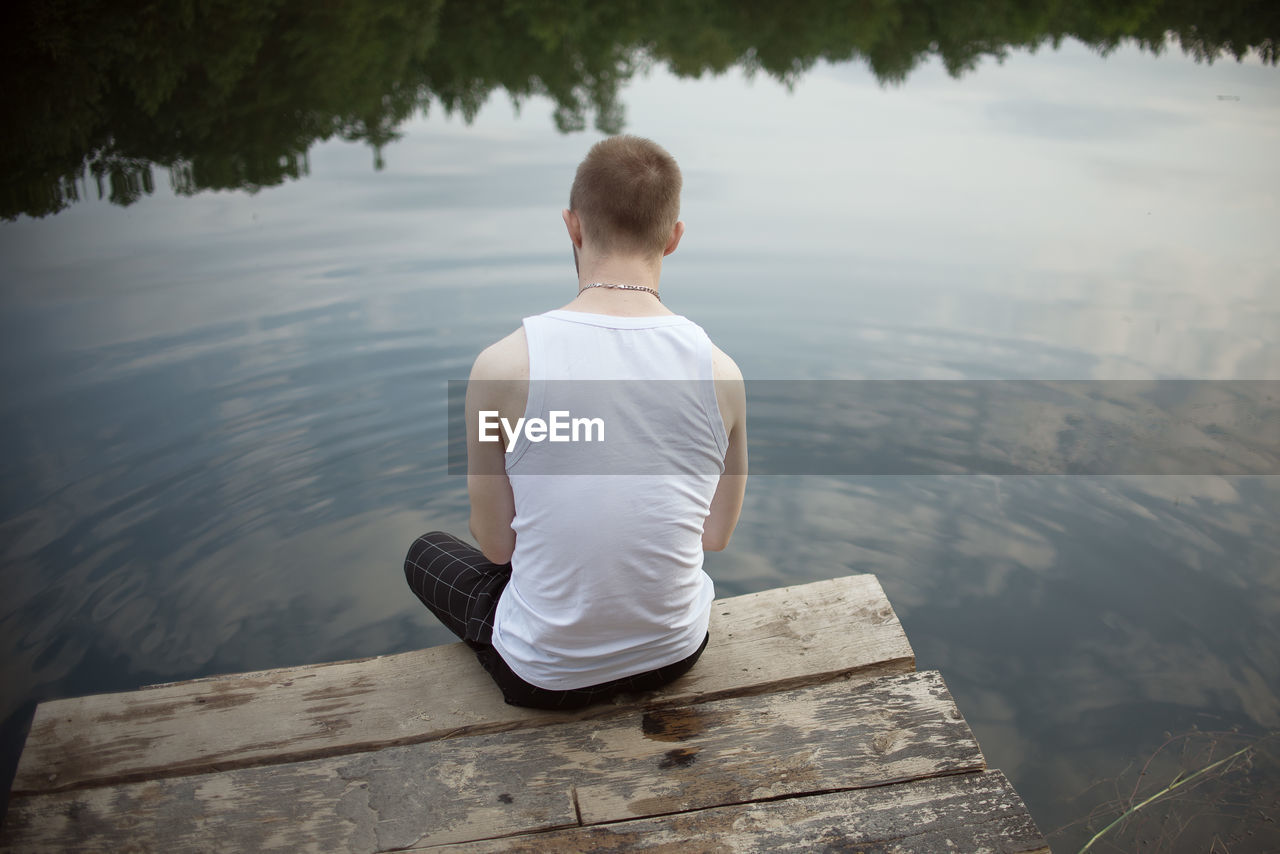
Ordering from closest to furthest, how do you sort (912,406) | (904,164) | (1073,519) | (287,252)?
(1073,519), (912,406), (287,252), (904,164)

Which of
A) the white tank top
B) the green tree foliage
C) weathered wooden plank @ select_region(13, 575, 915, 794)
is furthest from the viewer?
the green tree foliage

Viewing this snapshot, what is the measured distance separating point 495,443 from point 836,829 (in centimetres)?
94

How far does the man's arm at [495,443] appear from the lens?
1.67m

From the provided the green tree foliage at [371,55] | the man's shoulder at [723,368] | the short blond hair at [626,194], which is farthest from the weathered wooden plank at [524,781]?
the green tree foliage at [371,55]

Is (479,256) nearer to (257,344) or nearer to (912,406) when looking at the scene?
(257,344)

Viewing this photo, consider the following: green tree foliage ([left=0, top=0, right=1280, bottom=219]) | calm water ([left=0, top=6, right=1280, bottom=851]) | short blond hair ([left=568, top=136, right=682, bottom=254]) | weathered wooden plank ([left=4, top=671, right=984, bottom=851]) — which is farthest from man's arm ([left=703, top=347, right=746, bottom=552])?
green tree foliage ([left=0, top=0, right=1280, bottom=219])

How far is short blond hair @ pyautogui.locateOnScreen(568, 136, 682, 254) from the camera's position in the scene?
1705 mm

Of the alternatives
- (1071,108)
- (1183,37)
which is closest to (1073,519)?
(1071,108)

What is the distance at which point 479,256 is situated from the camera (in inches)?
231

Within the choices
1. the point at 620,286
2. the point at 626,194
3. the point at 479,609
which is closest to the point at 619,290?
the point at 620,286

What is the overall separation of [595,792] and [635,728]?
182 mm

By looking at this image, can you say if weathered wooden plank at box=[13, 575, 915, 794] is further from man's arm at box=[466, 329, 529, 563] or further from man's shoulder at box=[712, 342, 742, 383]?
man's shoulder at box=[712, 342, 742, 383]

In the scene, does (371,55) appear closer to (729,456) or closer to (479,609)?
(479,609)

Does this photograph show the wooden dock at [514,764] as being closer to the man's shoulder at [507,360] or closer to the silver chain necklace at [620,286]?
the man's shoulder at [507,360]
